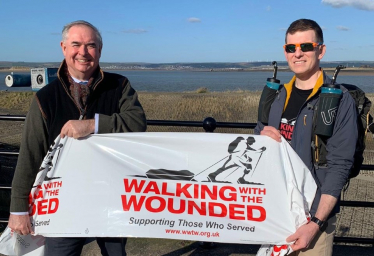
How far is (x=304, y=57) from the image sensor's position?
2377 millimetres

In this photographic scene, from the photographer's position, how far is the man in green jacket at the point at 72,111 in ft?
8.26

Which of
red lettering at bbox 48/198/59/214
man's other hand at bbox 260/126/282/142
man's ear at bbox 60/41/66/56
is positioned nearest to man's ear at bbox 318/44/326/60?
man's other hand at bbox 260/126/282/142

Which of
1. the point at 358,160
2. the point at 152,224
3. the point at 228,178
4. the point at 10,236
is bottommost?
the point at 10,236

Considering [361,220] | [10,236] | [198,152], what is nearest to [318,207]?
[198,152]

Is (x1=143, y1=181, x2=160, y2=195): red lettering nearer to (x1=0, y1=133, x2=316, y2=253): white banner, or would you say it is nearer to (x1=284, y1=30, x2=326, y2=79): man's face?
(x1=0, y1=133, x2=316, y2=253): white banner

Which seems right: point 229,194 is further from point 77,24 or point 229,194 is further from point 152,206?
point 77,24

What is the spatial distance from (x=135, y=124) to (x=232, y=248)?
2008 millimetres

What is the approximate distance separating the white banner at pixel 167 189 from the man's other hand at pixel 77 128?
160 millimetres

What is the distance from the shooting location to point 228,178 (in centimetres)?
271

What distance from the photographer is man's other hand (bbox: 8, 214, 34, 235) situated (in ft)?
8.57

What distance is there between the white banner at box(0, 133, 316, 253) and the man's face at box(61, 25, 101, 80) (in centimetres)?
51

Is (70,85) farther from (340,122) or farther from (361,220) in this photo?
(361,220)

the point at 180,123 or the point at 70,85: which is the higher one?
the point at 70,85

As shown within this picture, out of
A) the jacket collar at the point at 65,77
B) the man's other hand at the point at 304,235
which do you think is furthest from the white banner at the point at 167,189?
the jacket collar at the point at 65,77
